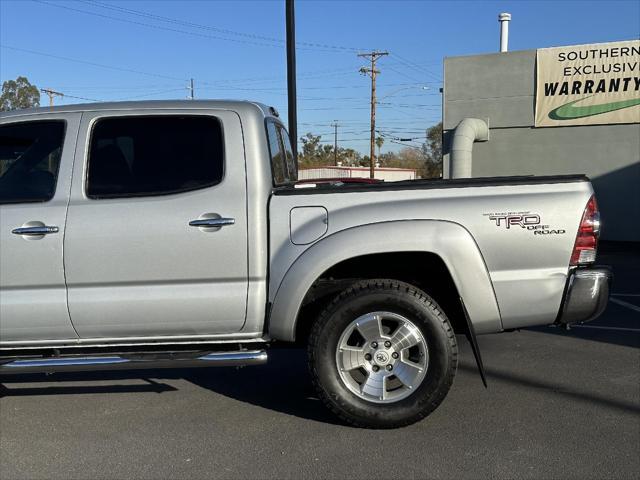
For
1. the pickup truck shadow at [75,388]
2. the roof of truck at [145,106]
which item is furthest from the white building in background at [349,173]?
the roof of truck at [145,106]

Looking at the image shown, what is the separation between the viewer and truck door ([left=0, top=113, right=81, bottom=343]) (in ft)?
13.0

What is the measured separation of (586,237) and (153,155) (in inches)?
110

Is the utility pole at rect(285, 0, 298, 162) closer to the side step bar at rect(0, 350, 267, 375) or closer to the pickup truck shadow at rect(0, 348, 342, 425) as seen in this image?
the pickup truck shadow at rect(0, 348, 342, 425)

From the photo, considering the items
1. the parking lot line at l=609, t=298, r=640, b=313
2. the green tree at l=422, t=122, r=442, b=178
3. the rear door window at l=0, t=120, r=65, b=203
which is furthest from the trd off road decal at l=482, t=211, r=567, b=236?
the green tree at l=422, t=122, r=442, b=178

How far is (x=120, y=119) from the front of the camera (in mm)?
4211

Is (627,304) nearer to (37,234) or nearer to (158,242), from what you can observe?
(158,242)

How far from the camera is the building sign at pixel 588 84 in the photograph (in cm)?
1823

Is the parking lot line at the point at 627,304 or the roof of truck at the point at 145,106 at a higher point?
the roof of truck at the point at 145,106

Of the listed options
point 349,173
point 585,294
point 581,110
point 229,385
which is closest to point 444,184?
point 585,294

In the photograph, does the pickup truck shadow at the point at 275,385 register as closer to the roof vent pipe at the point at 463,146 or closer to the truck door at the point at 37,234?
the truck door at the point at 37,234

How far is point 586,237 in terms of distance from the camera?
393 cm

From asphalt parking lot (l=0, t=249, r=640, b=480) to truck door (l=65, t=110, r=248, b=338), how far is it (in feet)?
2.31

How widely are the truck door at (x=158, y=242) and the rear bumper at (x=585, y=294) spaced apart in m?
2.02

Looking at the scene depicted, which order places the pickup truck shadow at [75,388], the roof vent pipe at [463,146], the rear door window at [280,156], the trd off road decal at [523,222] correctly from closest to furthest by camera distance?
the trd off road decal at [523,222] < the rear door window at [280,156] < the pickup truck shadow at [75,388] < the roof vent pipe at [463,146]
